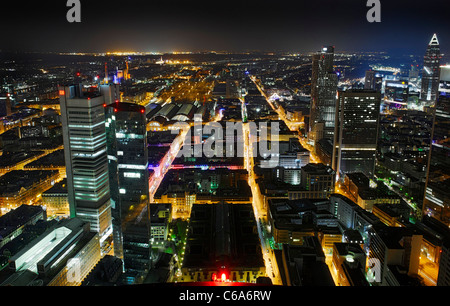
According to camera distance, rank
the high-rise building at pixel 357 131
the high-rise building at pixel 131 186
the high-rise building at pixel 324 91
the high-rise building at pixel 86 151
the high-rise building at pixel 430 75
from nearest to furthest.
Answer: the high-rise building at pixel 131 186
the high-rise building at pixel 86 151
the high-rise building at pixel 357 131
the high-rise building at pixel 324 91
the high-rise building at pixel 430 75

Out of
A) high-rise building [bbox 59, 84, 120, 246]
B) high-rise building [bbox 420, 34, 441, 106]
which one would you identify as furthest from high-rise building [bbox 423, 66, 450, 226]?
high-rise building [bbox 420, 34, 441, 106]

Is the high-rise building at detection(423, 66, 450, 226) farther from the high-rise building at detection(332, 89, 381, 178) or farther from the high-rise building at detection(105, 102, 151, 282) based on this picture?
the high-rise building at detection(105, 102, 151, 282)

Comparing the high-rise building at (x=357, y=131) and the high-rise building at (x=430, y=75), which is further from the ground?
the high-rise building at (x=430, y=75)

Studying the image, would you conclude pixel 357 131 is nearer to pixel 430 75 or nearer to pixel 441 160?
pixel 441 160

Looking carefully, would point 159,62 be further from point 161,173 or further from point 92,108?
point 92,108

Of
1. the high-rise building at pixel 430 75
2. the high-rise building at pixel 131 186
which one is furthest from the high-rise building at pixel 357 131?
the high-rise building at pixel 430 75

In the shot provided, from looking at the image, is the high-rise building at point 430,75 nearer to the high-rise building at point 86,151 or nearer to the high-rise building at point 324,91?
the high-rise building at point 324,91

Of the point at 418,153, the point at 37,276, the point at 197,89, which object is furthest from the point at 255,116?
the point at 37,276
